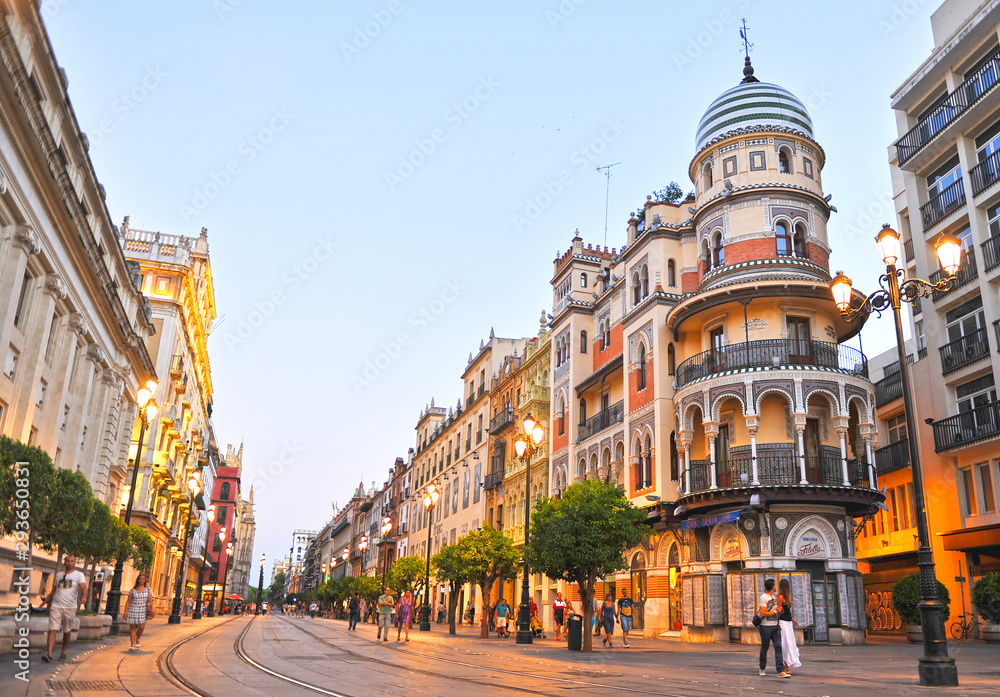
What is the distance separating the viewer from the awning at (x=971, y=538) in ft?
88.1

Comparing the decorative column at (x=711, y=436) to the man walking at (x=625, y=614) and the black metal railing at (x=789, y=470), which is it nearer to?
the black metal railing at (x=789, y=470)

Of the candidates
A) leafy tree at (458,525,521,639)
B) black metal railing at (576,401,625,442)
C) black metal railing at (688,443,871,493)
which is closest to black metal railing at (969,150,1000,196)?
black metal railing at (688,443,871,493)

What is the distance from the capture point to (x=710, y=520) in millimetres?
28406

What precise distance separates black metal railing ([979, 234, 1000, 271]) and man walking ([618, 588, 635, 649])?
1794 centimetres

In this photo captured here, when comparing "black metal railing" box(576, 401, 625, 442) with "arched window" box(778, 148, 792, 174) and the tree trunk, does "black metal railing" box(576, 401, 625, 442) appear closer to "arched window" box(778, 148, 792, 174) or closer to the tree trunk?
the tree trunk

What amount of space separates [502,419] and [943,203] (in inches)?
1101

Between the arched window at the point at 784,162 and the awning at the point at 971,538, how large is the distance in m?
15.2

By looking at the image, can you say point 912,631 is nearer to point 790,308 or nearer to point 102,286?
point 790,308

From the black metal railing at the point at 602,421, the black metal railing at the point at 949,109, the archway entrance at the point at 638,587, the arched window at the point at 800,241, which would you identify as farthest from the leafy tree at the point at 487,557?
the black metal railing at the point at 949,109

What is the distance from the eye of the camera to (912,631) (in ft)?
90.5

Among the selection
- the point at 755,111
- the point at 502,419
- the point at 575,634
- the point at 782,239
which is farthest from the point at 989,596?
the point at 502,419

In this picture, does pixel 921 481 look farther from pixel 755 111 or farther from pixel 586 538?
pixel 755 111

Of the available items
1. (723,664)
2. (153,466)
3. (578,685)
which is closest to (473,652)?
(723,664)

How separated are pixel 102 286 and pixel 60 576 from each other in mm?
18550
